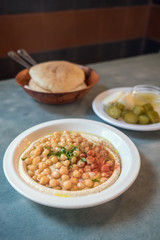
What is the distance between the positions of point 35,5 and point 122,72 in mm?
1624

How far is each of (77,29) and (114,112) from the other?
98.8 inches

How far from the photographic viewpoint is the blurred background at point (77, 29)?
302cm

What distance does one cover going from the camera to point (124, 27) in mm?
3982

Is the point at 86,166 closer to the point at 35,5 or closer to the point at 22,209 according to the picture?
the point at 22,209

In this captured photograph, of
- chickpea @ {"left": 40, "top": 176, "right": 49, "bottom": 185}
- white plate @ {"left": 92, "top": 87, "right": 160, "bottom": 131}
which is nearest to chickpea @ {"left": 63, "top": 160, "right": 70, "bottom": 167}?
chickpea @ {"left": 40, "top": 176, "right": 49, "bottom": 185}

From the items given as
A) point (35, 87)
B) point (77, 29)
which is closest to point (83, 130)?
point (35, 87)

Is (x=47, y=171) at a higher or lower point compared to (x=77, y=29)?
higher

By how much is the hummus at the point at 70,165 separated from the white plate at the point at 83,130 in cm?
3

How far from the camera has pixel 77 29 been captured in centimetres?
352

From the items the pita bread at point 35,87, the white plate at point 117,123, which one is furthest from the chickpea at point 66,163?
the pita bread at point 35,87

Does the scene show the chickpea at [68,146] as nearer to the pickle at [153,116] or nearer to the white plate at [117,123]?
the white plate at [117,123]

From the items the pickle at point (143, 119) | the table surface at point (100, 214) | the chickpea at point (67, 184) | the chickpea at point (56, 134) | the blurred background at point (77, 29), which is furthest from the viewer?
the blurred background at point (77, 29)

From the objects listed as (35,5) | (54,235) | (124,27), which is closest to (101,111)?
(54,235)

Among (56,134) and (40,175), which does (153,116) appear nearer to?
(56,134)
